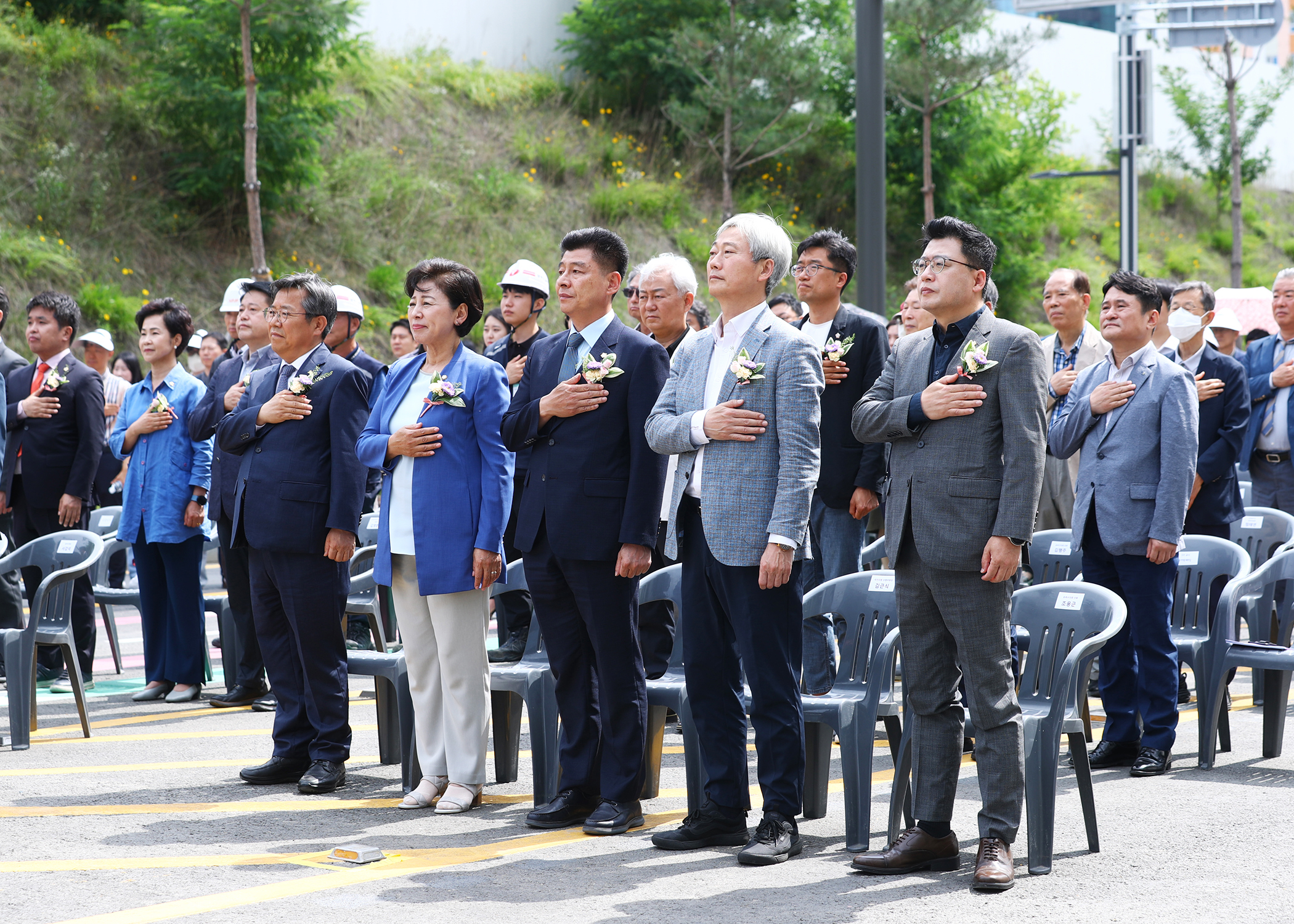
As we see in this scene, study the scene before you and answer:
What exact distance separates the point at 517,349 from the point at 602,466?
3208 mm

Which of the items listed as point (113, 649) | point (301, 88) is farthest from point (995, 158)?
point (113, 649)

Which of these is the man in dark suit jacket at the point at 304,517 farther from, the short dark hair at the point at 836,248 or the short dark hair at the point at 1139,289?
the short dark hair at the point at 1139,289

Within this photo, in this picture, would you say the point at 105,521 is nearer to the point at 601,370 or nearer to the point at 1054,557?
the point at 601,370

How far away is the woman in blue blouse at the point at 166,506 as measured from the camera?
849 centimetres

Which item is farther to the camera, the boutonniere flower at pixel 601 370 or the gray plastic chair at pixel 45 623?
the gray plastic chair at pixel 45 623

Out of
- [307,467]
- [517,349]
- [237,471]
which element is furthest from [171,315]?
[307,467]

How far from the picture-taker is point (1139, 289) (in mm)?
6551

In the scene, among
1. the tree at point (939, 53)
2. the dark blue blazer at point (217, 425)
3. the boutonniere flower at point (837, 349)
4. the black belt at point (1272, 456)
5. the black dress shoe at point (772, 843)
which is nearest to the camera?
the black dress shoe at point (772, 843)

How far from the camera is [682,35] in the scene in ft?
86.9

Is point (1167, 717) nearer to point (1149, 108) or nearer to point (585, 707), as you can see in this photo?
point (585, 707)

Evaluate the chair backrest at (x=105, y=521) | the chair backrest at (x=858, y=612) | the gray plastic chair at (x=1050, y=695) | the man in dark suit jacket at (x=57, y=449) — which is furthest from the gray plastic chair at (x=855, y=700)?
the chair backrest at (x=105, y=521)

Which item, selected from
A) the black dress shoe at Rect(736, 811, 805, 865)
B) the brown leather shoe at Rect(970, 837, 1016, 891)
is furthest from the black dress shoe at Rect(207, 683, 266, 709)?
the brown leather shoe at Rect(970, 837, 1016, 891)

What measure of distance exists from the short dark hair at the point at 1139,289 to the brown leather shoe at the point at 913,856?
2821 millimetres

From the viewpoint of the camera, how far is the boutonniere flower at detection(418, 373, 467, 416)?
586 cm
